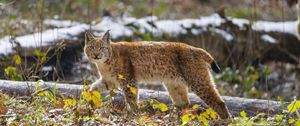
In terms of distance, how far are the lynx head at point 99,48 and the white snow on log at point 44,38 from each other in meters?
1.64

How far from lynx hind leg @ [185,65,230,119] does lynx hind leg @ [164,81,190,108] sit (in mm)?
293

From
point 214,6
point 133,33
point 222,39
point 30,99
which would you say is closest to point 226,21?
point 222,39

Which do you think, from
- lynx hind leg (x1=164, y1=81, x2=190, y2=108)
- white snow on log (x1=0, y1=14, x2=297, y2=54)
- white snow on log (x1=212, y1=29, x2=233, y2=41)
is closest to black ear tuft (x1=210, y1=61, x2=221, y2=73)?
lynx hind leg (x1=164, y1=81, x2=190, y2=108)

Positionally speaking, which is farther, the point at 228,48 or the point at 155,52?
the point at 228,48

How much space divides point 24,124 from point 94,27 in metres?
4.45

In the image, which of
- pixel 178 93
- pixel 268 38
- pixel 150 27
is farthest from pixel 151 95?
pixel 268 38

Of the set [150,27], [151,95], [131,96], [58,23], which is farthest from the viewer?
[58,23]

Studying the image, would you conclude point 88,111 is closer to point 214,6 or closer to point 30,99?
point 30,99

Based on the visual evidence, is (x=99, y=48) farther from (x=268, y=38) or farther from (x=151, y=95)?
(x=268, y=38)

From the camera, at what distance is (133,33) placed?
31.4ft

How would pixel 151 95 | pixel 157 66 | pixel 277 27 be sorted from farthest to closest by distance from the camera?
pixel 277 27
pixel 151 95
pixel 157 66

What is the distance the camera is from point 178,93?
6801 mm

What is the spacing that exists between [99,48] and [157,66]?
644mm

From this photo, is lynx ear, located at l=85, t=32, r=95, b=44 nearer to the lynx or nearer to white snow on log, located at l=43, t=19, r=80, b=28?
the lynx
